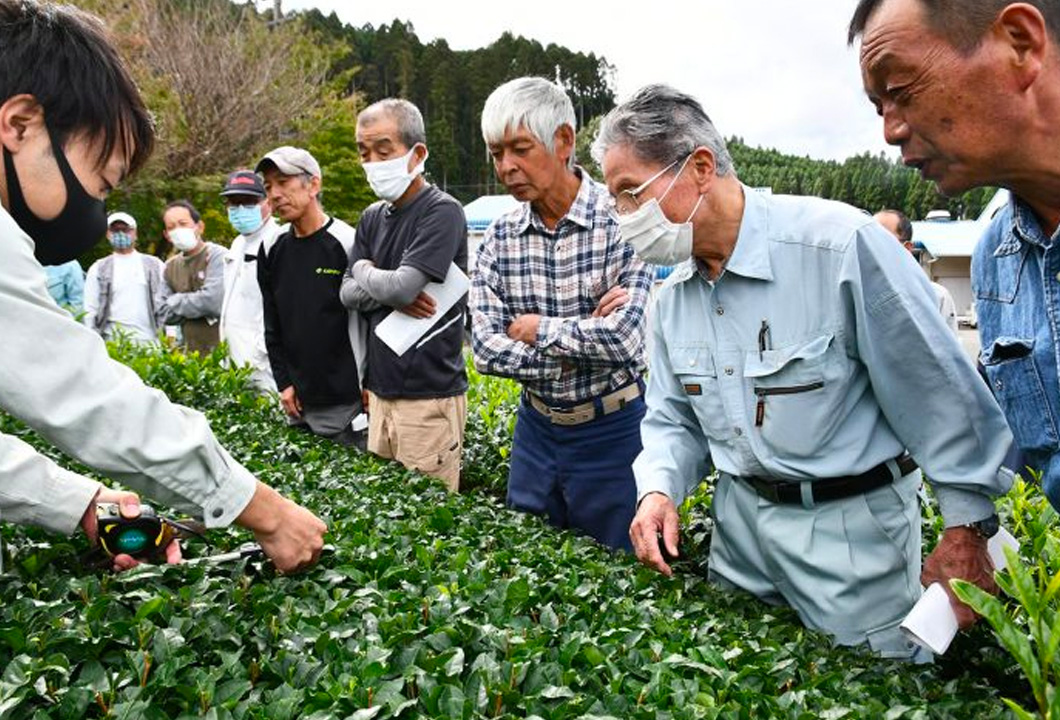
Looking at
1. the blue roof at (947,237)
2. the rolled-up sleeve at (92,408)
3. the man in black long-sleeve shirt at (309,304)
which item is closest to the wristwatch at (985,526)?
the rolled-up sleeve at (92,408)

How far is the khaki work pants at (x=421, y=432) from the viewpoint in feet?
15.9

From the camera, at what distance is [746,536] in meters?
2.84

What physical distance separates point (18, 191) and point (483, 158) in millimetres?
71319

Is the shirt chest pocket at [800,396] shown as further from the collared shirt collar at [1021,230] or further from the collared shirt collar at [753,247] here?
the collared shirt collar at [1021,230]

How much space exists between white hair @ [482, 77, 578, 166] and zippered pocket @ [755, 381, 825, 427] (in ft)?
5.55

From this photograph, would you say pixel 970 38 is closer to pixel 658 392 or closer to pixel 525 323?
pixel 658 392

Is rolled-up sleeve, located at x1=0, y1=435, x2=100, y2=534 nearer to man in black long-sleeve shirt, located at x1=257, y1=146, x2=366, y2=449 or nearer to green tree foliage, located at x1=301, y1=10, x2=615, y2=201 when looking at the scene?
man in black long-sleeve shirt, located at x1=257, y1=146, x2=366, y2=449

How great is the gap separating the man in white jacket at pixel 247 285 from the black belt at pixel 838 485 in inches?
172

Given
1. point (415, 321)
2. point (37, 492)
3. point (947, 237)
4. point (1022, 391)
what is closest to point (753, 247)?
point (1022, 391)

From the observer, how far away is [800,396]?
2.61 metres

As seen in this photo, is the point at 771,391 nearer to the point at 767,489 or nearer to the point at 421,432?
the point at 767,489

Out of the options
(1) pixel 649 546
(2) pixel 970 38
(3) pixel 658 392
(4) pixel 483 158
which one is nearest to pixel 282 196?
(3) pixel 658 392

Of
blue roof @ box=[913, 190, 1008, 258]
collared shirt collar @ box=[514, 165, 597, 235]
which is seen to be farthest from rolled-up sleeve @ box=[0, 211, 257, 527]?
blue roof @ box=[913, 190, 1008, 258]

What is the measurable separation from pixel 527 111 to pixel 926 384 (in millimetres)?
2030
